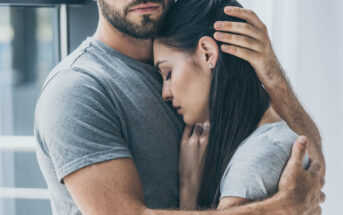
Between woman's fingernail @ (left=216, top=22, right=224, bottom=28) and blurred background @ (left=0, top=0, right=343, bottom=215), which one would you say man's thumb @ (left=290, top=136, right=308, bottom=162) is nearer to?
woman's fingernail @ (left=216, top=22, right=224, bottom=28)

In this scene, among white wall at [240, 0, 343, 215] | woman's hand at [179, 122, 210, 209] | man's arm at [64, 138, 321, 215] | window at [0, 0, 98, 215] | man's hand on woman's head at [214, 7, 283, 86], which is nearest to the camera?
man's arm at [64, 138, 321, 215]

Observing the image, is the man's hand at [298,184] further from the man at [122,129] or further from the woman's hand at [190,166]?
the woman's hand at [190,166]

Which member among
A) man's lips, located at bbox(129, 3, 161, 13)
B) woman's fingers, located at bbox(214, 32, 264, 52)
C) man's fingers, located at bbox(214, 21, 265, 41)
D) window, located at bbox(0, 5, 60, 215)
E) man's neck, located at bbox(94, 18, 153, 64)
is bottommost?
window, located at bbox(0, 5, 60, 215)

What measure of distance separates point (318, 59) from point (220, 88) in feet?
2.84

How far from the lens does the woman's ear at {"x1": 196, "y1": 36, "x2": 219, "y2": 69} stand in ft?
3.28

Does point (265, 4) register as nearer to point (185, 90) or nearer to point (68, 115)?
point (185, 90)

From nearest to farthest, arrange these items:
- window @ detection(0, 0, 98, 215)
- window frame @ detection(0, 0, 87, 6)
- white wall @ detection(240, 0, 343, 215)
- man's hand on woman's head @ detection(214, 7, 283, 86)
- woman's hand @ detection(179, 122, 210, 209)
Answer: man's hand on woman's head @ detection(214, 7, 283, 86) → woman's hand @ detection(179, 122, 210, 209) → window frame @ detection(0, 0, 87, 6) → window @ detection(0, 0, 98, 215) → white wall @ detection(240, 0, 343, 215)

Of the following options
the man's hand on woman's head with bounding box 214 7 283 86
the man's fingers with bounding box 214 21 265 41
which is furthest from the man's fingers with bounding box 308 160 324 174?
the man's fingers with bounding box 214 21 265 41

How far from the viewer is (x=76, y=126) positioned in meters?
0.90

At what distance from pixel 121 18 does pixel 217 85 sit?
0.29 metres

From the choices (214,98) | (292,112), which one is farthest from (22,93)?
(292,112)

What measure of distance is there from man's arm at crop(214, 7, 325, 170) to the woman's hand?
0.77 feet

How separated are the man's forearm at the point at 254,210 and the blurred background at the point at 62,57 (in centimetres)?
82

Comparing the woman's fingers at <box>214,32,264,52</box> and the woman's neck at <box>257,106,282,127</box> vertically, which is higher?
the woman's fingers at <box>214,32,264,52</box>
